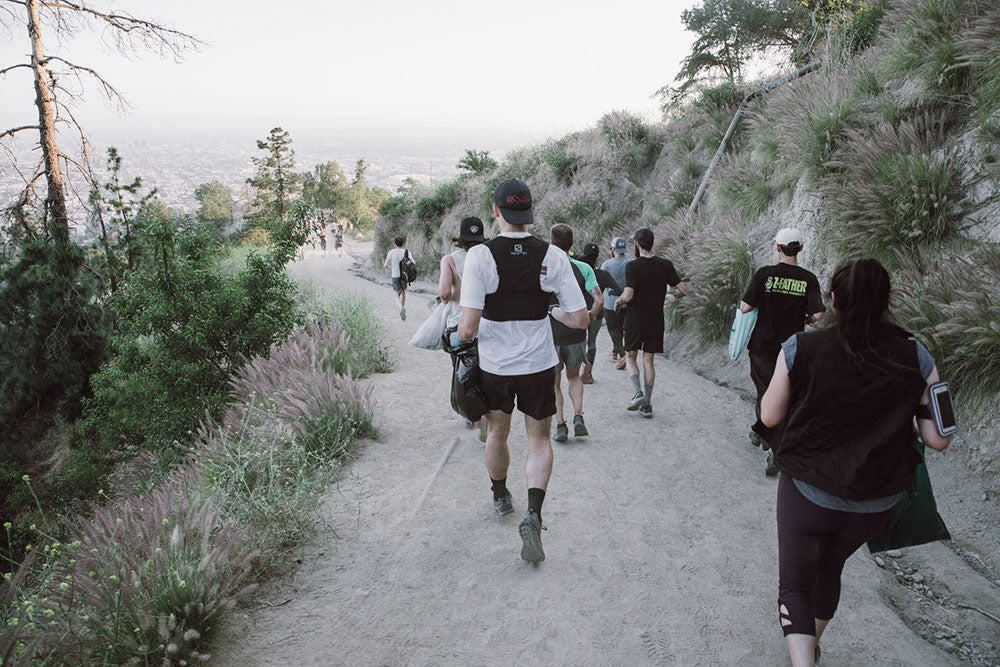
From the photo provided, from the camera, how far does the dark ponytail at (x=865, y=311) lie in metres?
2.30

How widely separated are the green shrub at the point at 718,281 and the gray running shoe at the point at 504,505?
603cm

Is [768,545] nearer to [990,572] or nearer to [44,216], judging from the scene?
[990,572]

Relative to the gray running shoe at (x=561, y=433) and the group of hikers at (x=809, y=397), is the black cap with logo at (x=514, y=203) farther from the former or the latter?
the gray running shoe at (x=561, y=433)

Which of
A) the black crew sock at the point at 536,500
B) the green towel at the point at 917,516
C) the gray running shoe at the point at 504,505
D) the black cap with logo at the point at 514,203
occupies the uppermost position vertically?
the black cap with logo at the point at 514,203

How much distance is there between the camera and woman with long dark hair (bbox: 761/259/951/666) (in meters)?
2.31

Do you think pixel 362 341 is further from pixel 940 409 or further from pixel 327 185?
pixel 327 185

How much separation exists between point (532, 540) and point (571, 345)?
2437 mm

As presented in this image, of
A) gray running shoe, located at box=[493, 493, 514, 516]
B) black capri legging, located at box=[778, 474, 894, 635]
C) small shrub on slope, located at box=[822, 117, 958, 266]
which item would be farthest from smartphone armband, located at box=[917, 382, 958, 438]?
small shrub on slope, located at box=[822, 117, 958, 266]

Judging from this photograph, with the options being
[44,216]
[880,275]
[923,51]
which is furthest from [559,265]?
[44,216]

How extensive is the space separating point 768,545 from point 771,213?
7122 millimetres

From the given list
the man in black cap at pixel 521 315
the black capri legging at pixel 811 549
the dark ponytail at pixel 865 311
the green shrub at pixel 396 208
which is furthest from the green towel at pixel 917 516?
the green shrub at pixel 396 208

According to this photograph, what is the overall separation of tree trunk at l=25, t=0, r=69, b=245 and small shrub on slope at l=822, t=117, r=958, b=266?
52.0ft

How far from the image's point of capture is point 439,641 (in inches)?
124

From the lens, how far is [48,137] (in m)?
13.5
